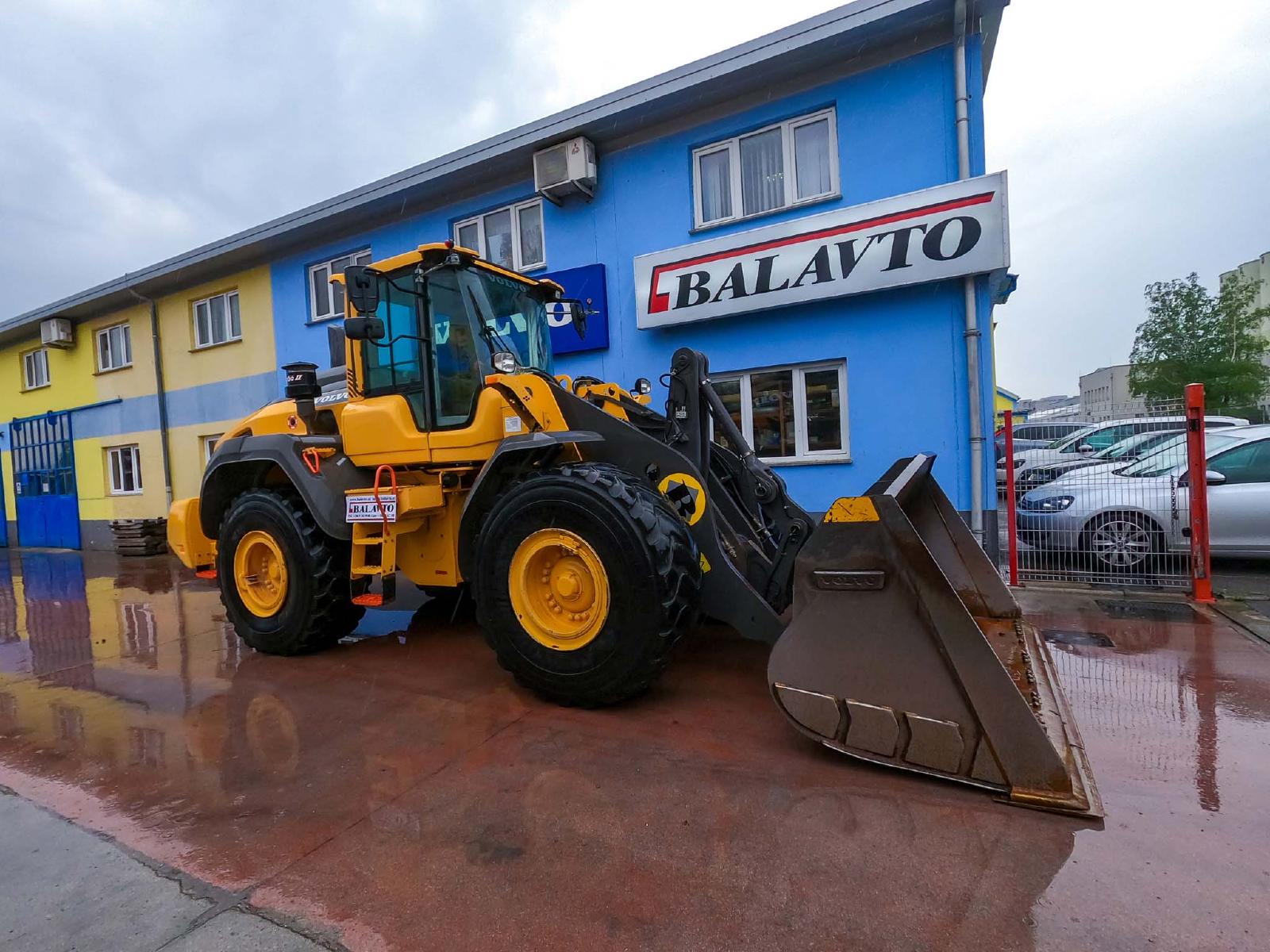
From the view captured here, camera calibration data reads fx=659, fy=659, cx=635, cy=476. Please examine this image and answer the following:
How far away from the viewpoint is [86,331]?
1421 centimetres

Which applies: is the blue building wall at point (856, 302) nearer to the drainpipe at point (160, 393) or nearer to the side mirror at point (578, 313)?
the side mirror at point (578, 313)

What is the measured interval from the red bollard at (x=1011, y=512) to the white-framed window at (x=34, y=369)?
64.0 ft

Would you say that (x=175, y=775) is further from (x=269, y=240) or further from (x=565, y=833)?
(x=269, y=240)

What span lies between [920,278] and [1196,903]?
18.6ft

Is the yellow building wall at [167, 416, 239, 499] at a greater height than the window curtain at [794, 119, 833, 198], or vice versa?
the window curtain at [794, 119, 833, 198]

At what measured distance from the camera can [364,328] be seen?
4105mm

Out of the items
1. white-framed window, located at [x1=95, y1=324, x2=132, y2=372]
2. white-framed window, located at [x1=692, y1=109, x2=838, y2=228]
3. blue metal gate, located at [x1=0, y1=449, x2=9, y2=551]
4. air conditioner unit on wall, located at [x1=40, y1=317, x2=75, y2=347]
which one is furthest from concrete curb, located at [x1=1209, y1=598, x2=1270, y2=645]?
blue metal gate, located at [x1=0, y1=449, x2=9, y2=551]

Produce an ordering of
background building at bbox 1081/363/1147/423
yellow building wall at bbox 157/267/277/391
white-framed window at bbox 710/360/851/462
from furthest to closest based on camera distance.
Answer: background building at bbox 1081/363/1147/423 < yellow building wall at bbox 157/267/277/391 < white-framed window at bbox 710/360/851/462

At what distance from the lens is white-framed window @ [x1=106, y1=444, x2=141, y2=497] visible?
13695 millimetres

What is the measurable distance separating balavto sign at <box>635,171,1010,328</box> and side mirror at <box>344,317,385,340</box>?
169 inches

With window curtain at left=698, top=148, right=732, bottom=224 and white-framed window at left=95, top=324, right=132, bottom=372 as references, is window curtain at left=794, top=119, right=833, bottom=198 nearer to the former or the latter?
window curtain at left=698, top=148, right=732, bottom=224

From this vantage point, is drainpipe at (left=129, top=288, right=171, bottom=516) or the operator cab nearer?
the operator cab

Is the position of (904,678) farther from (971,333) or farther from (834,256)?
(834,256)

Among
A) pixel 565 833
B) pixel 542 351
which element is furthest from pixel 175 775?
pixel 542 351
